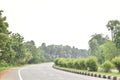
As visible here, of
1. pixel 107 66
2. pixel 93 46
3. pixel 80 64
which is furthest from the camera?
pixel 93 46

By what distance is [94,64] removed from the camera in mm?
48844

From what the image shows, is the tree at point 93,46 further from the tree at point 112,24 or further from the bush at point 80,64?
the bush at point 80,64

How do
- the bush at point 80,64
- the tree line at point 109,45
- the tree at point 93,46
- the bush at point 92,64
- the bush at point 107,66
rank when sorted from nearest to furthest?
the bush at point 107,66, the bush at point 92,64, the bush at point 80,64, the tree line at point 109,45, the tree at point 93,46

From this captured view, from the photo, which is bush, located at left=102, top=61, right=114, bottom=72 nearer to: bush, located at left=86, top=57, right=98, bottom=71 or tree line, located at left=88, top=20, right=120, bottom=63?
bush, located at left=86, top=57, right=98, bottom=71

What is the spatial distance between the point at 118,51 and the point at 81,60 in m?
42.2

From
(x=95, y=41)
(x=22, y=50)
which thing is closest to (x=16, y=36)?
(x=22, y=50)

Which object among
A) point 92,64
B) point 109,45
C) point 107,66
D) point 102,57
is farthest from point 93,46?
point 107,66

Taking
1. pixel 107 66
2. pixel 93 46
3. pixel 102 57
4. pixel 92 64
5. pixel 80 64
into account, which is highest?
pixel 93 46

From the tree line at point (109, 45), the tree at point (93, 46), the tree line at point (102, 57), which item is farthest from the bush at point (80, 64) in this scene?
the tree at point (93, 46)

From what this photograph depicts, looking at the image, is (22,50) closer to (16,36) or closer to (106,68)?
(16,36)

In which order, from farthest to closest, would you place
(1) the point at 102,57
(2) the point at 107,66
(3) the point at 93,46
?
1. (3) the point at 93,46
2. (1) the point at 102,57
3. (2) the point at 107,66

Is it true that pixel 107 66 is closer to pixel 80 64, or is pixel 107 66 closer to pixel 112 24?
pixel 80 64

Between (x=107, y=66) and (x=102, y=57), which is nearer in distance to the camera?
(x=107, y=66)

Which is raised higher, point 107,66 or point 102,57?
point 102,57
